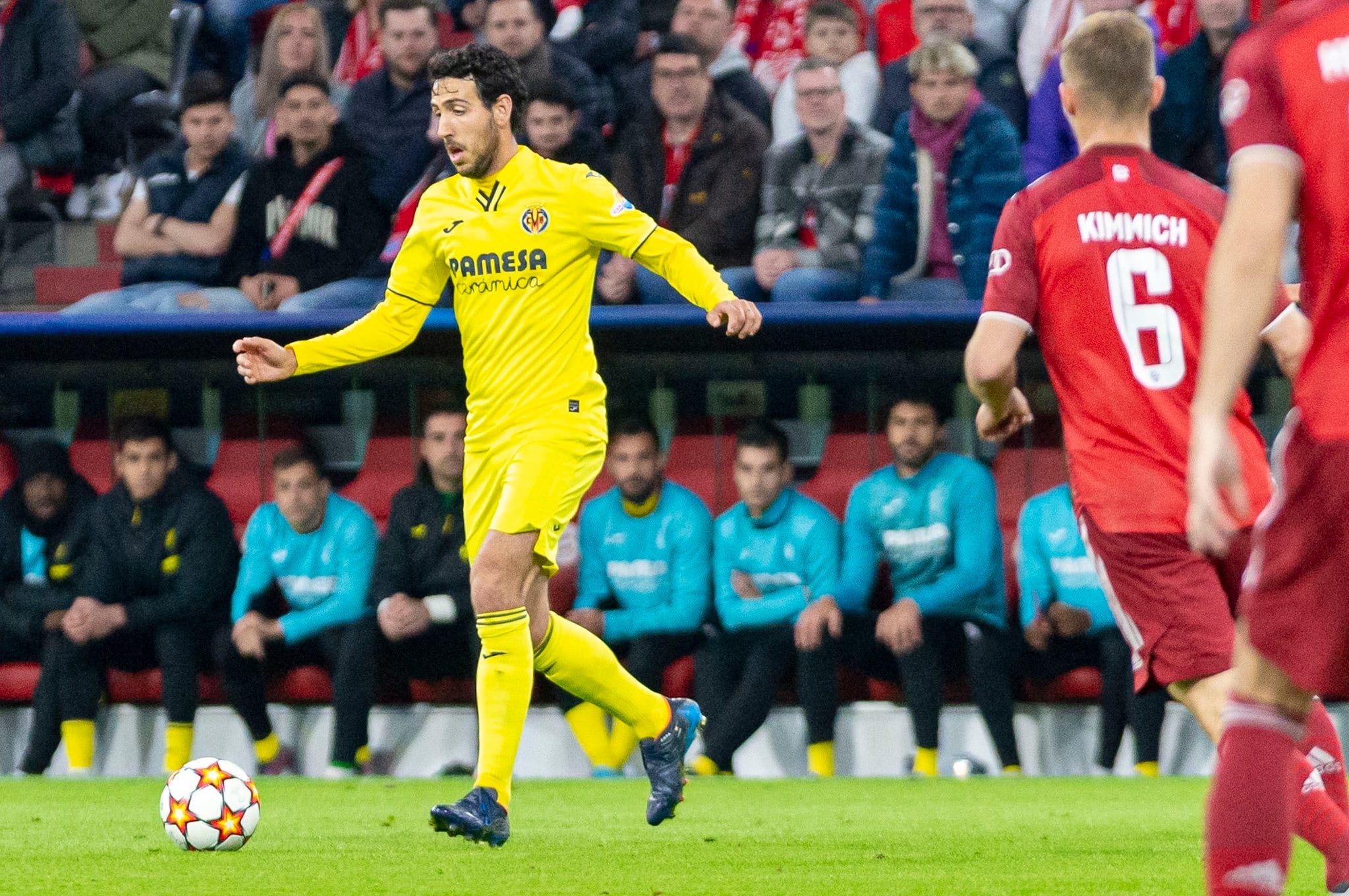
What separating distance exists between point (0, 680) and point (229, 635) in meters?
1.32

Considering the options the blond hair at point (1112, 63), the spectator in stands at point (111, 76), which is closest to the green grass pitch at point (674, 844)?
the blond hair at point (1112, 63)

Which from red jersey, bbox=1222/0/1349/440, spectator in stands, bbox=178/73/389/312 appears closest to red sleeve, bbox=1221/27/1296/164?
red jersey, bbox=1222/0/1349/440

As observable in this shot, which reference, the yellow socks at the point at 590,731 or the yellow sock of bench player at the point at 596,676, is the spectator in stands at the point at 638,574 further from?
the yellow sock of bench player at the point at 596,676

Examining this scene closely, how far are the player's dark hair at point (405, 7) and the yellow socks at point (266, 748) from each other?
145 inches

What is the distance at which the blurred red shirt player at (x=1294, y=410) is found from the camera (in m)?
2.43

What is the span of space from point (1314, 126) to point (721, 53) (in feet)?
26.4

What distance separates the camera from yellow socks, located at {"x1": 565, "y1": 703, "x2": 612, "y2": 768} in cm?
927

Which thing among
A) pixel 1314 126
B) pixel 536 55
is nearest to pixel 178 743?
pixel 536 55

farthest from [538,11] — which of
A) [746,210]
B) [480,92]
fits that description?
[480,92]

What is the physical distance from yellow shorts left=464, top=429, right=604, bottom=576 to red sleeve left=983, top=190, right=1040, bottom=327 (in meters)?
1.90

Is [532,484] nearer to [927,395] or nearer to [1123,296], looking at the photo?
[1123,296]

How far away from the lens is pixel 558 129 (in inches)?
377

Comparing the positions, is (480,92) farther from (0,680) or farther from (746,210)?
(0,680)

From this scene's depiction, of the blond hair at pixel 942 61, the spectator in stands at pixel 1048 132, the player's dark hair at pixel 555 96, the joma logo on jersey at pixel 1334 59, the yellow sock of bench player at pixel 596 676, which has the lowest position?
the yellow sock of bench player at pixel 596 676
